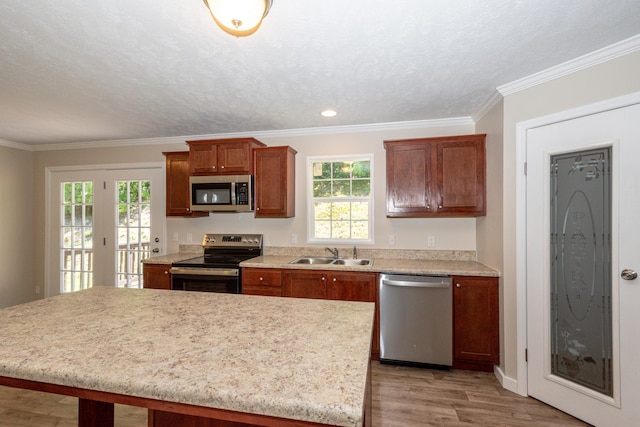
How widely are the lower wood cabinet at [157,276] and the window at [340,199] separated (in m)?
1.68

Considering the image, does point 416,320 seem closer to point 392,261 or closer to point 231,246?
point 392,261

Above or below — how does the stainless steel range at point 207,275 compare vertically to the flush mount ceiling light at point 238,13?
below

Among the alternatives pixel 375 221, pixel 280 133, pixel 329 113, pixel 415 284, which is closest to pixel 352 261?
pixel 375 221

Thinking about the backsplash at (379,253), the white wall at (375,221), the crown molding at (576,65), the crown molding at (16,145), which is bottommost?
the backsplash at (379,253)

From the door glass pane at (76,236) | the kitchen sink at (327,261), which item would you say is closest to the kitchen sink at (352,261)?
the kitchen sink at (327,261)

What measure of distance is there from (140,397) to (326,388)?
1.74ft

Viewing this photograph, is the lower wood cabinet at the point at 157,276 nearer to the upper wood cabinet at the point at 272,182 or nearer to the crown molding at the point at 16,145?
the upper wood cabinet at the point at 272,182

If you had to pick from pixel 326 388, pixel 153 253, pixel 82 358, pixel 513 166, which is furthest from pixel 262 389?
pixel 153 253

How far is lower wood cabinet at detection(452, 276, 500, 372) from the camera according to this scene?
2648mm

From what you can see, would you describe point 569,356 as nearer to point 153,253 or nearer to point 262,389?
point 262,389

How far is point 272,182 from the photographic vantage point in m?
3.48

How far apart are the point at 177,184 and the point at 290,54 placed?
96.7 inches

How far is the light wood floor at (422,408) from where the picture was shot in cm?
202

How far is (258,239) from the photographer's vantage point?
3.79 metres
